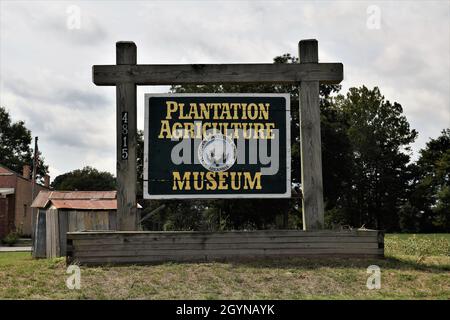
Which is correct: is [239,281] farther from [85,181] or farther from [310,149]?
[85,181]

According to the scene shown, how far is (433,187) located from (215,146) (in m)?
55.9

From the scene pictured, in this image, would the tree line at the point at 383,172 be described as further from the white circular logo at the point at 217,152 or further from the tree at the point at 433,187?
the white circular logo at the point at 217,152

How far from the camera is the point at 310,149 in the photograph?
11328 millimetres

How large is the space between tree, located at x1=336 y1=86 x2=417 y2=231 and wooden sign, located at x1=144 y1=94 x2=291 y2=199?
157 ft

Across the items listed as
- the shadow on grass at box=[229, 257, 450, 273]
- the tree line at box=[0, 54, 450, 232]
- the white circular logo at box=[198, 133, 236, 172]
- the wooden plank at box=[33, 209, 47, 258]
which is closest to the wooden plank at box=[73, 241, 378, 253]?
the shadow on grass at box=[229, 257, 450, 273]

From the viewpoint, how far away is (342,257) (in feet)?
34.5

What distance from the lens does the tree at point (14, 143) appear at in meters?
72.7

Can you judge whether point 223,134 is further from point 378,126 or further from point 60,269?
point 378,126

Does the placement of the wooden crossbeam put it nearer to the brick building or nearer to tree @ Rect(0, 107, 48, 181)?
the brick building

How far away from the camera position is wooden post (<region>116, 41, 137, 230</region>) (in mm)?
11023

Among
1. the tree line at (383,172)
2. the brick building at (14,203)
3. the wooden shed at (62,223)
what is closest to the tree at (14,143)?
the tree line at (383,172)
